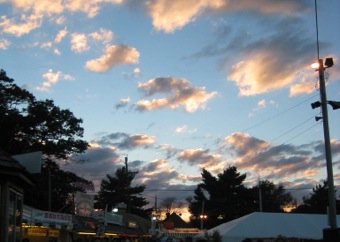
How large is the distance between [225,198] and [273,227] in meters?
46.1

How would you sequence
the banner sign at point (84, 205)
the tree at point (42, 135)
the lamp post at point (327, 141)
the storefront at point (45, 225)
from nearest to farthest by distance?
the lamp post at point (327, 141), the storefront at point (45, 225), the banner sign at point (84, 205), the tree at point (42, 135)

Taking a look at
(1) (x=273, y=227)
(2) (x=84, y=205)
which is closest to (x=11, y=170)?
(1) (x=273, y=227)

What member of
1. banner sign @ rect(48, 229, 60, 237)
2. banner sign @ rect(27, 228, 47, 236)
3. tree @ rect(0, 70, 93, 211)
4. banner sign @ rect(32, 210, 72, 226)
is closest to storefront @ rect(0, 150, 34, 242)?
banner sign @ rect(32, 210, 72, 226)

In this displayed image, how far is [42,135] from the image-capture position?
46750mm

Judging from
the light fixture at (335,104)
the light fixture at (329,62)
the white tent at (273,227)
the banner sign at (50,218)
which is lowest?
the white tent at (273,227)

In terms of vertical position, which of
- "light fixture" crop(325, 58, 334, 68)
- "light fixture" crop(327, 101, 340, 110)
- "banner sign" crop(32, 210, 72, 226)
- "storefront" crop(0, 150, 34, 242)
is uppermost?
"light fixture" crop(325, 58, 334, 68)

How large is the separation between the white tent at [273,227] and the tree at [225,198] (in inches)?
1707

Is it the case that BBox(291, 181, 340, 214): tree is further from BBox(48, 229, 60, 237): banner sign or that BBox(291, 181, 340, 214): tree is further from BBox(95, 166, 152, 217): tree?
BBox(48, 229, 60, 237): banner sign

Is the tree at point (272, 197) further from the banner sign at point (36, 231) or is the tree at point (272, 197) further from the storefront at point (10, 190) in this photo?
the storefront at point (10, 190)

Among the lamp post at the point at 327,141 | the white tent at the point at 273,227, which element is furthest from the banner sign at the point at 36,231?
the lamp post at the point at 327,141

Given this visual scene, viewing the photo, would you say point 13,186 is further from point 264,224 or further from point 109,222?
point 109,222

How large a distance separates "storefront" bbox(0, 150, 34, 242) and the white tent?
21.9 m

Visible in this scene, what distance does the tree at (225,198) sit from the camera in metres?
77.1

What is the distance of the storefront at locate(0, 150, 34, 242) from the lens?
802cm
